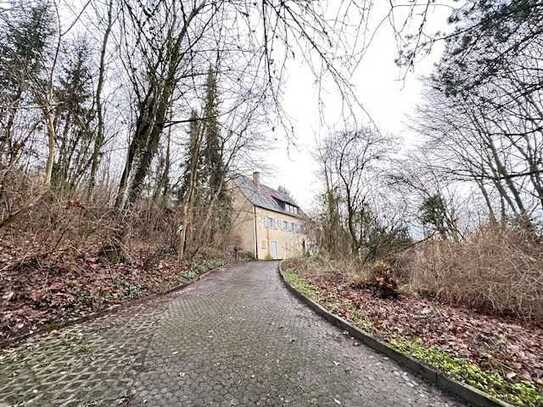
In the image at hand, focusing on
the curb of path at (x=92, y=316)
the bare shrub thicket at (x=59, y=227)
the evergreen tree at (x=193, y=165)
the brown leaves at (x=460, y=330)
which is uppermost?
the evergreen tree at (x=193, y=165)

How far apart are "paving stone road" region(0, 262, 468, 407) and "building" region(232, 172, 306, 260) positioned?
45.6ft

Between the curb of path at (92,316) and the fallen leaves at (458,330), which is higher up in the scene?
the curb of path at (92,316)

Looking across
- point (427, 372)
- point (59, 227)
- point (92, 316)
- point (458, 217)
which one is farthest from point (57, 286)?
point (458, 217)

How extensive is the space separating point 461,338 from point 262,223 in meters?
21.0

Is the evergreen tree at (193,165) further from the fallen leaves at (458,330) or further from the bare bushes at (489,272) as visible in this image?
the bare bushes at (489,272)

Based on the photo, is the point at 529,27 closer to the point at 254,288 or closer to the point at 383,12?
the point at 383,12

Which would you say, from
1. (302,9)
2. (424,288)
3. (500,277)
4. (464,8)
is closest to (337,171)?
(424,288)

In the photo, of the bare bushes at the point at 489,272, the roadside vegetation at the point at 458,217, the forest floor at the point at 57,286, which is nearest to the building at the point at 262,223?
the roadside vegetation at the point at 458,217

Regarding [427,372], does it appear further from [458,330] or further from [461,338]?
[458,330]

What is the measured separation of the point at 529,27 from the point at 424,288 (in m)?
5.83

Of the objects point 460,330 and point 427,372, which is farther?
point 460,330

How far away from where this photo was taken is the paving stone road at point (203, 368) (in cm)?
219

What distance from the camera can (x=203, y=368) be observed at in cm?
269

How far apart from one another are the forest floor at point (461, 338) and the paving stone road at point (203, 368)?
451 mm
